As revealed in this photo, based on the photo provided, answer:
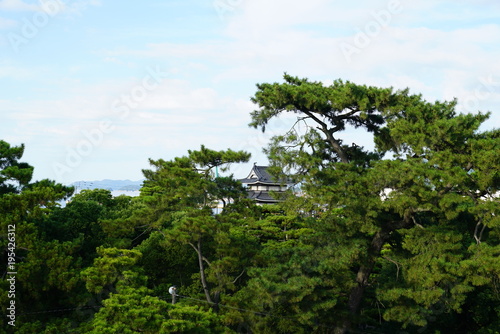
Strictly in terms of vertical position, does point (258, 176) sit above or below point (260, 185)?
above

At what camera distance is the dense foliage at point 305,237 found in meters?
12.7

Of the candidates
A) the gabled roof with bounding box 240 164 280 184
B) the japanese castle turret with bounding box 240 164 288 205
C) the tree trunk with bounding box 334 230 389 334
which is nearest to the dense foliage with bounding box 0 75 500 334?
the tree trunk with bounding box 334 230 389 334

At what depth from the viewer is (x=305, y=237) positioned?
50.6 feet

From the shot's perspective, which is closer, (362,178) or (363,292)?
(362,178)

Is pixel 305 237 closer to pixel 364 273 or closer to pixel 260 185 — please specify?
pixel 364 273

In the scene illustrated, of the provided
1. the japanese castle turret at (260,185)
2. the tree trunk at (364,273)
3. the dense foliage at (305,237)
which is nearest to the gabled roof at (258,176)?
the japanese castle turret at (260,185)

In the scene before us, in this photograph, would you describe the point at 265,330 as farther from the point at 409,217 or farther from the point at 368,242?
the point at 409,217

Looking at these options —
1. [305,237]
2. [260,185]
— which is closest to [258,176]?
[260,185]

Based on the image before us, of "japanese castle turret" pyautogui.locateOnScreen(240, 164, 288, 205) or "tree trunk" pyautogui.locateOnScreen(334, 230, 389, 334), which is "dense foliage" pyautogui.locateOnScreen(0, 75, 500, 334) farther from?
"japanese castle turret" pyautogui.locateOnScreen(240, 164, 288, 205)

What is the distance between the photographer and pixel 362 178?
13.7 m

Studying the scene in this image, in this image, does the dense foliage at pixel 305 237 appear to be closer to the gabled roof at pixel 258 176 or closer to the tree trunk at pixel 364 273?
the tree trunk at pixel 364 273

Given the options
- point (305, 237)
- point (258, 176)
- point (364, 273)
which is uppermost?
point (258, 176)

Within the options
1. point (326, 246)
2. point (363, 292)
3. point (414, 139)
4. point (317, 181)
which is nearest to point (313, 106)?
point (317, 181)

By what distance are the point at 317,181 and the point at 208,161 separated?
4040 mm
